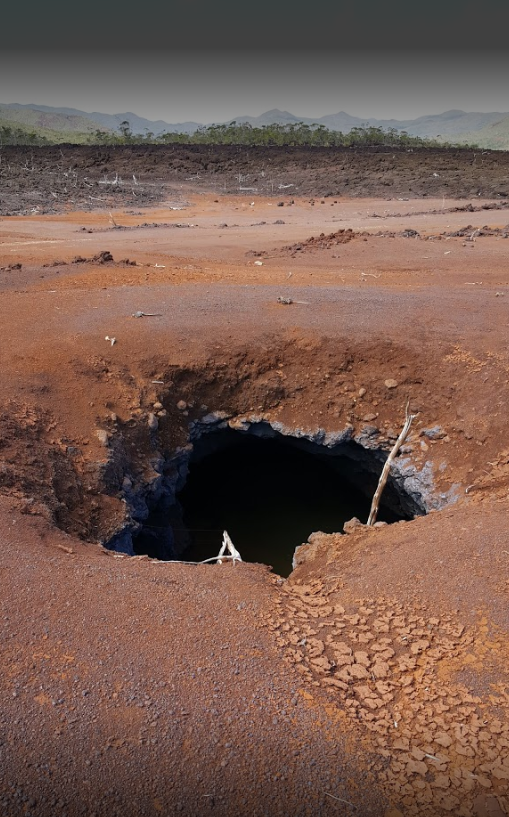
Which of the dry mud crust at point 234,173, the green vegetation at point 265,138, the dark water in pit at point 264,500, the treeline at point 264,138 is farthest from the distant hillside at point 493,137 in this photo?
the dark water in pit at point 264,500

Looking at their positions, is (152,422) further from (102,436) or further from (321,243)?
(321,243)

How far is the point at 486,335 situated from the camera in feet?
34.1

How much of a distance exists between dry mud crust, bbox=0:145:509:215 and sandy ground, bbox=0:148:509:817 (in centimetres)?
2525

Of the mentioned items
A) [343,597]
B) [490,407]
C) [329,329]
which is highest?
[329,329]

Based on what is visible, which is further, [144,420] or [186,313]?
[186,313]

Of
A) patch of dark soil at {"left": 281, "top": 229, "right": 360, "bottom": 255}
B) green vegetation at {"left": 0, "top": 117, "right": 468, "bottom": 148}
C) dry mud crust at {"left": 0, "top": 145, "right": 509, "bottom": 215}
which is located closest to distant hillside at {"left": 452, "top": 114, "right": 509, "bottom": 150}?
green vegetation at {"left": 0, "top": 117, "right": 468, "bottom": 148}

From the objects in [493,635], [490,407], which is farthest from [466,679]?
[490,407]

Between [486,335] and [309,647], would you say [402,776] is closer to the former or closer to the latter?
[309,647]

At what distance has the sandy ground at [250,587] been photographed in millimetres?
3963

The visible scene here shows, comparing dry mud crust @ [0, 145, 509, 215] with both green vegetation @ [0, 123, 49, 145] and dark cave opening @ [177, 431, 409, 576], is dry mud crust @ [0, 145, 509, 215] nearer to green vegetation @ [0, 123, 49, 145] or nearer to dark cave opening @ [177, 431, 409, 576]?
A: green vegetation @ [0, 123, 49, 145]

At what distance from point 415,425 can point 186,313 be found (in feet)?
15.1

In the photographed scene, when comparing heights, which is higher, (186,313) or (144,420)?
(186,313)

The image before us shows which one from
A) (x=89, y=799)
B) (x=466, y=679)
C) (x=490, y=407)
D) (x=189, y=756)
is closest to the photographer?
(x=89, y=799)

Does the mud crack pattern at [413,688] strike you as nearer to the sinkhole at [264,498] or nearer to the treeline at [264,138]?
the sinkhole at [264,498]
